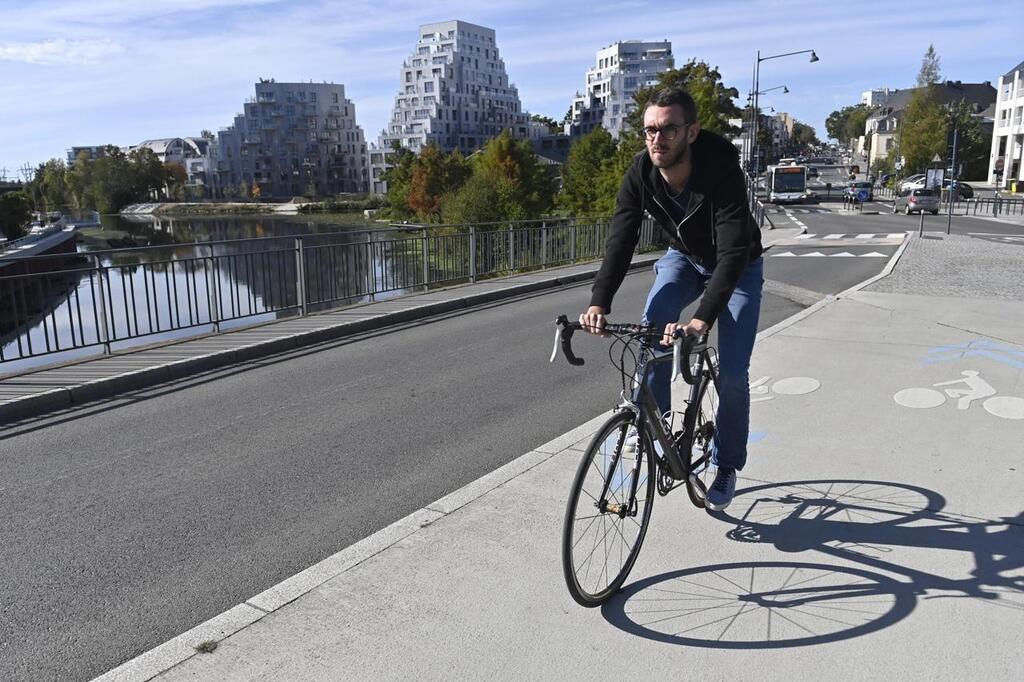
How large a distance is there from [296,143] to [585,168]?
105m

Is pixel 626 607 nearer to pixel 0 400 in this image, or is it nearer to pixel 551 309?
Answer: pixel 0 400

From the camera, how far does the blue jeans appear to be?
370cm

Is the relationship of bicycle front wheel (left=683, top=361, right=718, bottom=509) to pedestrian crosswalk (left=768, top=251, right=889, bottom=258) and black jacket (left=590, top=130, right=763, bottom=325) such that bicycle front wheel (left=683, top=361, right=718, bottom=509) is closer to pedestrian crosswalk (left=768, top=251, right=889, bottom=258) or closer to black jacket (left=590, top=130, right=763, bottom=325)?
black jacket (left=590, top=130, right=763, bottom=325)

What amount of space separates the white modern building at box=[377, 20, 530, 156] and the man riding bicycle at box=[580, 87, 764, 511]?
138749 millimetres

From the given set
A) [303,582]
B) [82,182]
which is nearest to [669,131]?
[303,582]

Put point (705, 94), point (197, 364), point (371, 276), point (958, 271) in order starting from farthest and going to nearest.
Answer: point (705, 94) → point (958, 271) → point (371, 276) → point (197, 364)

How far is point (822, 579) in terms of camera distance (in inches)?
132

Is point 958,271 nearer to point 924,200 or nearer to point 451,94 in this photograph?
point 924,200

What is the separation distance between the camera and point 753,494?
4289 millimetres

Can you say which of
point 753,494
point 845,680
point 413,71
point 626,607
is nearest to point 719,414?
point 753,494

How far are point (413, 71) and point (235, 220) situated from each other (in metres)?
43.5

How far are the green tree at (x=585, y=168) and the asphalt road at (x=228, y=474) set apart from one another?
58.3 meters

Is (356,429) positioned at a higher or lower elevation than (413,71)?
lower

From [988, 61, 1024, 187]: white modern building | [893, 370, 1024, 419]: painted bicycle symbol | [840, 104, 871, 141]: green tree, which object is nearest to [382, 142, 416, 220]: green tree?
[988, 61, 1024, 187]: white modern building
